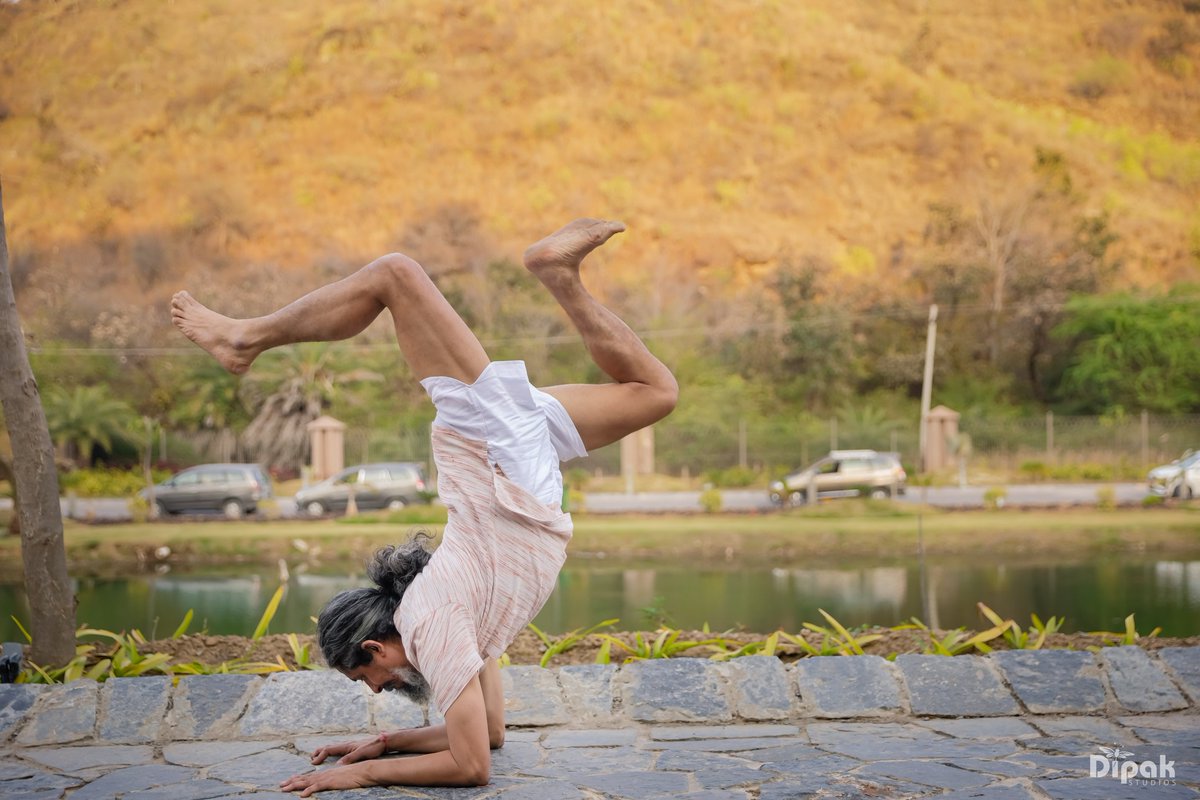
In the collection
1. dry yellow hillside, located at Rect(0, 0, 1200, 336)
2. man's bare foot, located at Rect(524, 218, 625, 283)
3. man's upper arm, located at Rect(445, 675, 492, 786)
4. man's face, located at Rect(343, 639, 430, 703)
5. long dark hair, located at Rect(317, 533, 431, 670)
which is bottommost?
man's upper arm, located at Rect(445, 675, 492, 786)

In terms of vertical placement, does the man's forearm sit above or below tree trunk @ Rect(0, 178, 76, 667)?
below

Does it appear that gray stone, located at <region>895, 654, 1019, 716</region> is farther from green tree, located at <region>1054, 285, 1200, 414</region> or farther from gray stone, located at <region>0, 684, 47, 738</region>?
green tree, located at <region>1054, 285, 1200, 414</region>

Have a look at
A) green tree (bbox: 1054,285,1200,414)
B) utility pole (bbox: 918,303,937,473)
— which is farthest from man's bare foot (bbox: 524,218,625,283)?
green tree (bbox: 1054,285,1200,414)

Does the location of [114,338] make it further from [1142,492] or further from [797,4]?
[797,4]

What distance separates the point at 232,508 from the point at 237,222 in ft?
78.7

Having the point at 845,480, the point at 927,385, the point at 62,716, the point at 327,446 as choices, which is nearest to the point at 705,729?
the point at 62,716

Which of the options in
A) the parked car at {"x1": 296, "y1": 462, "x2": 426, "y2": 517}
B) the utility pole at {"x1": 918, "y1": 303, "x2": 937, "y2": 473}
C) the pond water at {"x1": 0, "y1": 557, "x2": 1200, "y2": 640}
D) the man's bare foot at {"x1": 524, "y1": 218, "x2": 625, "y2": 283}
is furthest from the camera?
the utility pole at {"x1": 918, "y1": 303, "x2": 937, "y2": 473}

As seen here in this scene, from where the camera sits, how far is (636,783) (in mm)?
2688

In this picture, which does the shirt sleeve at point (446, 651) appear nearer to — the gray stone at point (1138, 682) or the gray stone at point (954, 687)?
the gray stone at point (954, 687)

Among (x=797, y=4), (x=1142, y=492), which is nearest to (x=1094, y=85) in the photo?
(x=797, y=4)

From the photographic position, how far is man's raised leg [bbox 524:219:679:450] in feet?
8.86

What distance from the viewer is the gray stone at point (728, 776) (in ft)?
8.72

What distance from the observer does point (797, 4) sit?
49219 mm

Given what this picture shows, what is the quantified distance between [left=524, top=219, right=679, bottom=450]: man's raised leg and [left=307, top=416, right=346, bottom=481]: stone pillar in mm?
19488
